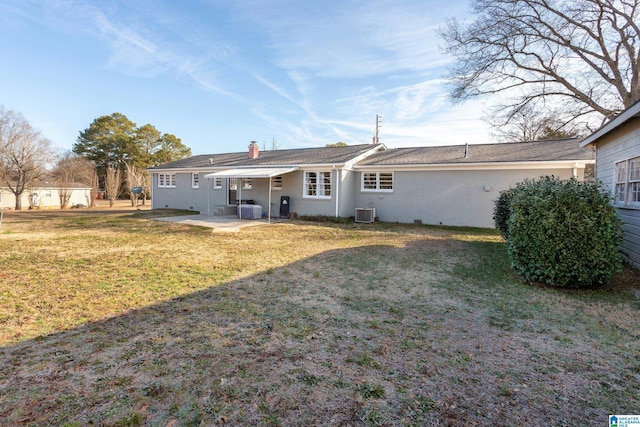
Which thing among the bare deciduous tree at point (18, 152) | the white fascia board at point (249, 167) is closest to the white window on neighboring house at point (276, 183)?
the white fascia board at point (249, 167)

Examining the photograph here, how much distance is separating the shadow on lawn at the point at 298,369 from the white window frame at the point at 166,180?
18723 mm

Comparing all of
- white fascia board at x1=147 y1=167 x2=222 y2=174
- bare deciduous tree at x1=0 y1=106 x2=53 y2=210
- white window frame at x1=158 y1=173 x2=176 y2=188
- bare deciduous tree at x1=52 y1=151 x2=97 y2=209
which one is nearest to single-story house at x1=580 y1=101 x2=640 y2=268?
white fascia board at x1=147 y1=167 x2=222 y2=174

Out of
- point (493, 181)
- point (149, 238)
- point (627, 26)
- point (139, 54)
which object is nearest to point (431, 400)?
point (149, 238)

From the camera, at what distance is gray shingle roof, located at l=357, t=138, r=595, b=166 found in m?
12.9

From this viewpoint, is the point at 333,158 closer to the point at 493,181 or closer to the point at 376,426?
the point at 493,181

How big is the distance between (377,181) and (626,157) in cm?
993

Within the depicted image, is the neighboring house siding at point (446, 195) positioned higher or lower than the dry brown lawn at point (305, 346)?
higher

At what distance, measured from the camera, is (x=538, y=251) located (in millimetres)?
5590

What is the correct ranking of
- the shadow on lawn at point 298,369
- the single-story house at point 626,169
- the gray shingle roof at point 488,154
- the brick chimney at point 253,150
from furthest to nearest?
the brick chimney at point 253,150 < the gray shingle roof at point 488,154 < the single-story house at point 626,169 < the shadow on lawn at point 298,369

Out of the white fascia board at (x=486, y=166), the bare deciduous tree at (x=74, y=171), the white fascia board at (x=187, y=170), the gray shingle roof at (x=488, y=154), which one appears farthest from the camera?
the bare deciduous tree at (x=74, y=171)

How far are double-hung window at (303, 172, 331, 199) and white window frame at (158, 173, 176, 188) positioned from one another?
408 inches

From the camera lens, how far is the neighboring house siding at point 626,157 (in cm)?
644

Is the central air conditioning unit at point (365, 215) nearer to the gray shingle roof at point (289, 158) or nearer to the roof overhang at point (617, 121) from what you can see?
the gray shingle roof at point (289, 158)

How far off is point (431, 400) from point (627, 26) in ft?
72.8
